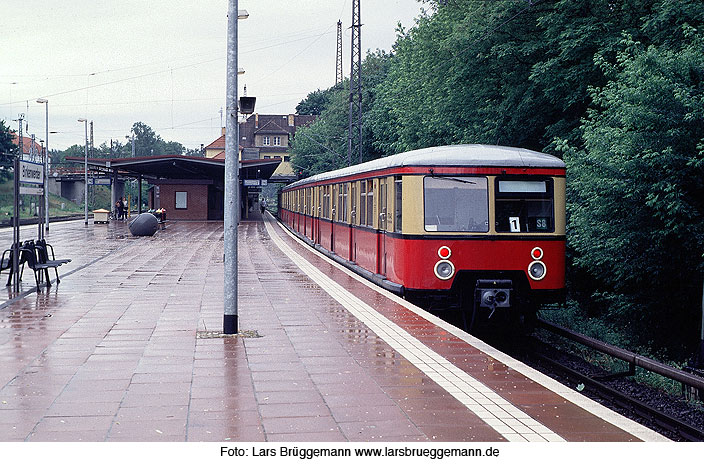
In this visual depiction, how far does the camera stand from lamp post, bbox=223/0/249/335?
10.1 metres

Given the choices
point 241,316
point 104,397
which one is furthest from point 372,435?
point 241,316

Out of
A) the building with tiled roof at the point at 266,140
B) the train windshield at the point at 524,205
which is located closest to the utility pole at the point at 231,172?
the train windshield at the point at 524,205

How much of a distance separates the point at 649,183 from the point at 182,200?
47.0m

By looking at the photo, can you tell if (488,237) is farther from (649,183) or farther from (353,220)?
(353,220)

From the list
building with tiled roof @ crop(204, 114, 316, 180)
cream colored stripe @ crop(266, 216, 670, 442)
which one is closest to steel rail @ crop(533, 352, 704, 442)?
cream colored stripe @ crop(266, 216, 670, 442)

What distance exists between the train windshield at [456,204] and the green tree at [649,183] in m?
3.15

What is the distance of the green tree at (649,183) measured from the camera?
45.6ft

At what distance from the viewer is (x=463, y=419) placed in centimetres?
634

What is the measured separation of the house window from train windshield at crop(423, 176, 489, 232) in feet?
155

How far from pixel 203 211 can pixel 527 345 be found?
46759 millimetres

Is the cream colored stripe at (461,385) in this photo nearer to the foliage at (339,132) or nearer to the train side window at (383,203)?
the train side window at (383,203)

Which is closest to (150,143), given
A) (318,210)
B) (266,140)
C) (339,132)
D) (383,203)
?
(266,140)

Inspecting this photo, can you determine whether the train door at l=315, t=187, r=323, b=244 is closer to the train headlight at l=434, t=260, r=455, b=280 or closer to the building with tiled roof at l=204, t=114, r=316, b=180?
the train headlight at l=434, t=260, r=455, b=280

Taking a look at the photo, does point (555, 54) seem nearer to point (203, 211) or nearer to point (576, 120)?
point (576, 120)
